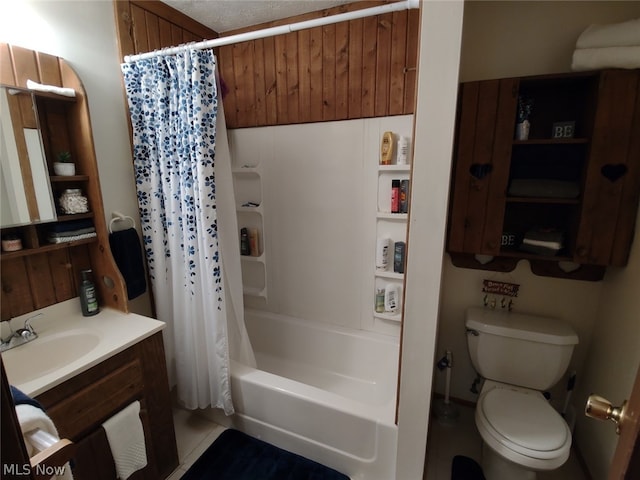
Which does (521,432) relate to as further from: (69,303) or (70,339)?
(69,303)

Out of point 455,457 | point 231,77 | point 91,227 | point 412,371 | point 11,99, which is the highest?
point 231,77

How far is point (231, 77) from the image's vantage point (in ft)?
7.38

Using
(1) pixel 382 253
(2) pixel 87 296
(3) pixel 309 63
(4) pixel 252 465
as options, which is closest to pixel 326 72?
(3) pixel 309 63

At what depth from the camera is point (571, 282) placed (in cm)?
171

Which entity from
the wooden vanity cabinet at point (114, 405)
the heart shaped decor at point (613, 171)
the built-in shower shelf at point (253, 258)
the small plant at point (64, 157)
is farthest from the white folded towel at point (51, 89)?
the heart shaped decor at point (613, 171)

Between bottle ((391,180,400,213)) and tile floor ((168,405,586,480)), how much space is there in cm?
138

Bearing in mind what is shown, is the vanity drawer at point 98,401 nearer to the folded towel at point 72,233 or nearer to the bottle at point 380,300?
the folded towel at point 72,233

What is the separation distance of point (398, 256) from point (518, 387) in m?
0.98

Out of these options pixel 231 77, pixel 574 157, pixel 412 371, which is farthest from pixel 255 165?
pixel 574 157

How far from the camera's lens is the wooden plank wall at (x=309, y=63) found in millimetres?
1758

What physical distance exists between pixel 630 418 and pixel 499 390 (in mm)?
1265

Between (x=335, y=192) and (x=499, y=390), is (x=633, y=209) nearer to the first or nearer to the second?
(x=499, y=390)

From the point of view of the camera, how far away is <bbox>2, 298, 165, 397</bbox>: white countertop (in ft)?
4.15

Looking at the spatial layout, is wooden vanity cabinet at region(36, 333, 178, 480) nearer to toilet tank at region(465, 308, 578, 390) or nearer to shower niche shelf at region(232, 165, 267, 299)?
shower niche shelf at region(232, 165, 267, 299)
